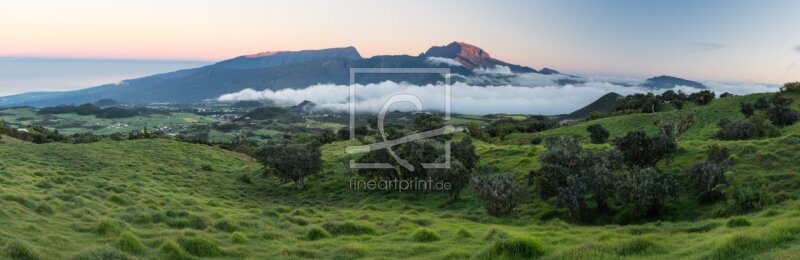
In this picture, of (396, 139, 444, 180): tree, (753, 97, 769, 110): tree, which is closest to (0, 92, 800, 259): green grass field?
(396, 139, 444, 180): tree

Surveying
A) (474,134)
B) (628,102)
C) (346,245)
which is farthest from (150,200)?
(628,102)

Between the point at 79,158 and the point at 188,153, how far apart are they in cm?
1817

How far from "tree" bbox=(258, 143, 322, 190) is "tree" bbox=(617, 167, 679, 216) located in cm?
3423

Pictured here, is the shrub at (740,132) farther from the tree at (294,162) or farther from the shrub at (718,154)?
the tree at (294,162)

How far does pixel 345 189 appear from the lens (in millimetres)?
51844

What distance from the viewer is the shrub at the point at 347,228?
24405mm

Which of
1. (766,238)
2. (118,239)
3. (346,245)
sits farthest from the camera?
(346,245)

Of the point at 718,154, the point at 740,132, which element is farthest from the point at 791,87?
the point at 718,154

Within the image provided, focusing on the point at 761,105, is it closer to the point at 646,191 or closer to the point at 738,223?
the point at 646,191

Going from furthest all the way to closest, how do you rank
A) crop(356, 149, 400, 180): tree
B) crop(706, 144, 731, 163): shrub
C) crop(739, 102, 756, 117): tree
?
crop(739, 102, 756, 117): tree
crop(356, 149, 400, 180): tree
crop(706, 144, 731, 163): shrub

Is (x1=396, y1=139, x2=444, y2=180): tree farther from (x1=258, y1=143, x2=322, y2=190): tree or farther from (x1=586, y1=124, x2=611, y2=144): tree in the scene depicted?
(x1=586, y1=124, x2=611, y2=144): tree

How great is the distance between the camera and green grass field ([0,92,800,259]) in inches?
640

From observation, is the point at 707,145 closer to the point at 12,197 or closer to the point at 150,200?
the point at 150,200

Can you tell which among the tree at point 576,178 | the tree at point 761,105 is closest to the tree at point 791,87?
the tree at point 761,105
